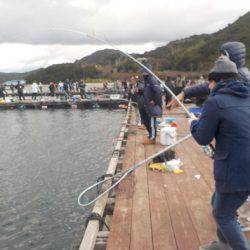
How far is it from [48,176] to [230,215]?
9223 millimetres

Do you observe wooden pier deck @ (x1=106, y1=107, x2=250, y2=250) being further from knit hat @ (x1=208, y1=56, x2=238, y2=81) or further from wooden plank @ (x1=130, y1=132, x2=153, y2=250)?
knit hat @ (x1=208, y1=56, x2=238, y2=81)

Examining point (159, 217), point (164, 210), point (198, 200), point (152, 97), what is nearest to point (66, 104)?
point (152, 97)

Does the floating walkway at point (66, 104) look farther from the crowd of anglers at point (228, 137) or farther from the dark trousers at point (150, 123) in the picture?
the crowd of anglers at point (228, 137)

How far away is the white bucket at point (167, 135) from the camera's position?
30.1 ft

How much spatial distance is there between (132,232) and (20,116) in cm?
2733

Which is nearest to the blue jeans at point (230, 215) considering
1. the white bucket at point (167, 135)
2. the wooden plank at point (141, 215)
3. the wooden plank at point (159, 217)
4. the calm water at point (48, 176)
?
the wooden plank at point (159, 217)

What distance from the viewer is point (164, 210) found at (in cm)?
521

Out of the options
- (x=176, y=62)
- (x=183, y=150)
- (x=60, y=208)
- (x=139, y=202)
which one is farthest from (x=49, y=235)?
(x=176, y=62)

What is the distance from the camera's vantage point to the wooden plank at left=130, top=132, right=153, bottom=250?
4.36 m

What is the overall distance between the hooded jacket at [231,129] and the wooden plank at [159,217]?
4.54ft

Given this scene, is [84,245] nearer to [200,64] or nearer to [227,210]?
[227,210]

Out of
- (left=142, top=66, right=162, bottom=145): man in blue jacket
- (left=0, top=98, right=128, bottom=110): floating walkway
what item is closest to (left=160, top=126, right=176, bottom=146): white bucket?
(left=142, top=66, right=162, bottom=145): man in blue jacket

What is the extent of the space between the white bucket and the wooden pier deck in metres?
1.41

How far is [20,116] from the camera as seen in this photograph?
100ft
